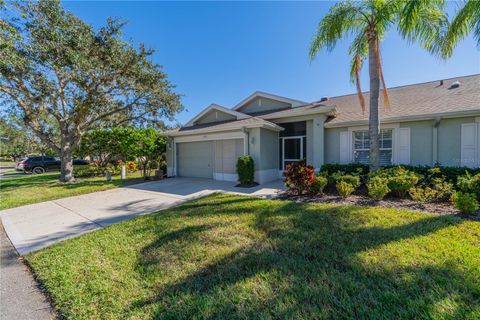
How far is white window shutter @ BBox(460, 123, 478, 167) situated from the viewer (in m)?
8.10

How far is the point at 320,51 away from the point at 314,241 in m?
7.76

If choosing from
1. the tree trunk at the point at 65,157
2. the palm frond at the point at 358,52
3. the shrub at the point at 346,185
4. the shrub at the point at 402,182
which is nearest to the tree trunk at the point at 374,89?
the palm frond at the point at 358,52

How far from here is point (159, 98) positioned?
14664 millimetres

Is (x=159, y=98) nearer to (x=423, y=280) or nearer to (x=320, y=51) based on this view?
(x=320, y=51)

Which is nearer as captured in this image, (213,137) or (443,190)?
(443,190)

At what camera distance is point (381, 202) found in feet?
21.0

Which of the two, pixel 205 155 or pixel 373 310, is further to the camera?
pixel 205 155

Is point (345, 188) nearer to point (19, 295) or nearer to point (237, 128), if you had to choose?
point (237, 128)

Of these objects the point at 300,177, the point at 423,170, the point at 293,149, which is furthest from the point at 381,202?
the point at 293,149

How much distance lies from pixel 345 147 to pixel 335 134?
867 mm

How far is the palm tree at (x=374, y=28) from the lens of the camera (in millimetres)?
6816

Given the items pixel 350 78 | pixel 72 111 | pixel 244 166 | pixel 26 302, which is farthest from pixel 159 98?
pixel 26 302

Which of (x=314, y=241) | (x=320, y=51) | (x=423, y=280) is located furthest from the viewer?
(x=320, y=51)

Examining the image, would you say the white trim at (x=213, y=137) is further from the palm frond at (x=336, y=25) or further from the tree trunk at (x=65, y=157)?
the tree trunk at (x=65, y=157)
